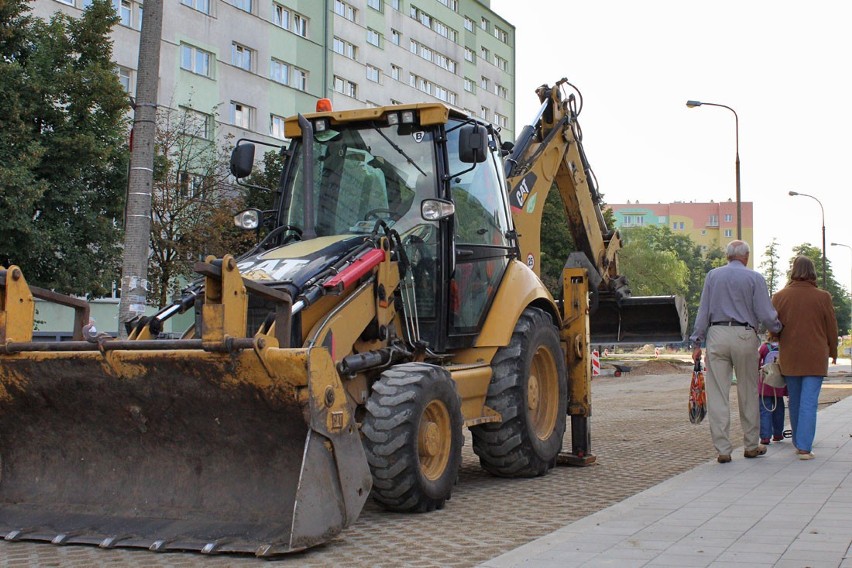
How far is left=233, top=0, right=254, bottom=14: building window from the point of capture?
43.3m

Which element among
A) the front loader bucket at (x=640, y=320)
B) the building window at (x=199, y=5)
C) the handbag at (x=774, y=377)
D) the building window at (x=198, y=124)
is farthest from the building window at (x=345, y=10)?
the handbag at (x=774, y=377)

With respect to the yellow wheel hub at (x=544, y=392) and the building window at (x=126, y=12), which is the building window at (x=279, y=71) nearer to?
the building window at (x=126, y=12)

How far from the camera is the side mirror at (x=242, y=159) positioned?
339 inches

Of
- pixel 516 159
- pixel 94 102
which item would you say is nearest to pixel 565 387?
pixel 516 159

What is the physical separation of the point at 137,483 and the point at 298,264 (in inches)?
70.2

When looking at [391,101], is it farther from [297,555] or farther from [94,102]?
[297,555]

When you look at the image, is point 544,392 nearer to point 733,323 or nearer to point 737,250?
point 733,323

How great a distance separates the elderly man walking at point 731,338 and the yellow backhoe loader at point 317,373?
1256mm

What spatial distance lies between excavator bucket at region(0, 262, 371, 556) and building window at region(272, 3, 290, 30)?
4038 centimetres

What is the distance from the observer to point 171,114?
35.6 meters

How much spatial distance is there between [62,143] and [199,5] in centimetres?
2170

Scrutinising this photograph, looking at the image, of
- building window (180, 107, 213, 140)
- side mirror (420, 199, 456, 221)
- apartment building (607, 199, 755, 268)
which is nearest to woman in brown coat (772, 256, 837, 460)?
side mirror (420, 199, 456, 221)

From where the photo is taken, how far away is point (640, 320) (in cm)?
1335

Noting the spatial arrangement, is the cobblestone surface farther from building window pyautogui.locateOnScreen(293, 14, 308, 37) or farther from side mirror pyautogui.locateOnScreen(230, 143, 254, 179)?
building window pyautogui.locateOnScreen(293, 14, 308, 37)
